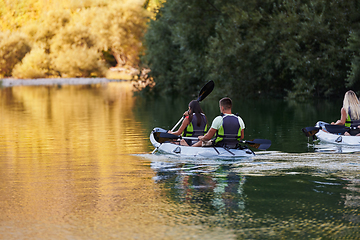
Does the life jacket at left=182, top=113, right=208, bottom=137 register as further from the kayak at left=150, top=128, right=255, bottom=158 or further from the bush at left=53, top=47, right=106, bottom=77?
the bush at left=53, top=47, right=106, bottom=77

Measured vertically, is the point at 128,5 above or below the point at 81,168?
above

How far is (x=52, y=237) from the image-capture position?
6.72m

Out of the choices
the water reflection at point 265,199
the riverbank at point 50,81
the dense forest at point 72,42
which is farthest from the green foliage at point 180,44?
the dense forest at point 72,42

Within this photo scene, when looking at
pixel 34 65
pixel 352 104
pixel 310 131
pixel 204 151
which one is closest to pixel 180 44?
pixel 310 131

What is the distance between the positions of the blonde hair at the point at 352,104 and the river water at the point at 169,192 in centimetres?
118

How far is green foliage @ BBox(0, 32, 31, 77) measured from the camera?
297ft

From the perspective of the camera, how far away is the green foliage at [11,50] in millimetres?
90625

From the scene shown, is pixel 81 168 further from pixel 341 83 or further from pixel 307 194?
pixel 341 83

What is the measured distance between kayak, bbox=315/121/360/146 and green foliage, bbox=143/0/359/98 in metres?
18.1

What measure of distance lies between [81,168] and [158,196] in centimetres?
336

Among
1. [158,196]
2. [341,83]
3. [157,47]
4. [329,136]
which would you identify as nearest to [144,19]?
[157,47]

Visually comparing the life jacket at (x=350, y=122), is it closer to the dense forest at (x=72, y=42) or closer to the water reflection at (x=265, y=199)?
the water reflection at (x=265, y=199)

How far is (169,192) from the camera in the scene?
9.25 metres

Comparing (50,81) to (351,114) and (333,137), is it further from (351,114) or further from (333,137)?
(351,114)
